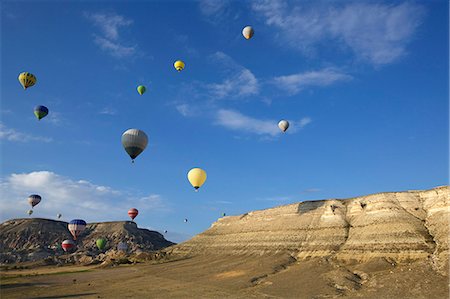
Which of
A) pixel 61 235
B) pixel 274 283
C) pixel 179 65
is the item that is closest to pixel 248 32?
pixel 179 65

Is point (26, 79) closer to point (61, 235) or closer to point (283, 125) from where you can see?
point (283, 125)

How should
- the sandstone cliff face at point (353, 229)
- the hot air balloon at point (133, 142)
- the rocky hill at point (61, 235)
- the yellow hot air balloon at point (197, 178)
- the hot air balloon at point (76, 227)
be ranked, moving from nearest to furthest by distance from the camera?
1. the sandstone cliff face at point (353, 229)
2. the hot air balloon at point (133, 142)
3. the yellow hot air balloon at point (197, 178)
4. the hot air balloon at point (76, 227)
5. the rocky hill at point (61, 235)

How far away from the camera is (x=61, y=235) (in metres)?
152

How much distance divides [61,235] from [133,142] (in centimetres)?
11732

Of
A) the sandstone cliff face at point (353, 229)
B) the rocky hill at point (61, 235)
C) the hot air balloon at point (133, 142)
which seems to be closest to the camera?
the sandstone cliff face at point (353, 229)

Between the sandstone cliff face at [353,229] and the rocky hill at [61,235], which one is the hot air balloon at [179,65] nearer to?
the sandstone cliff face at [353,229]

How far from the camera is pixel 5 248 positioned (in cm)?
14112

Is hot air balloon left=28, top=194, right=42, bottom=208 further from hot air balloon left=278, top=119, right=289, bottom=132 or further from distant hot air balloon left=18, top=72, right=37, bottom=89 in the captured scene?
hot air balloon left=278, top=119, right=289, bottom=132

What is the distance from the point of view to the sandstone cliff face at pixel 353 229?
1671 inches

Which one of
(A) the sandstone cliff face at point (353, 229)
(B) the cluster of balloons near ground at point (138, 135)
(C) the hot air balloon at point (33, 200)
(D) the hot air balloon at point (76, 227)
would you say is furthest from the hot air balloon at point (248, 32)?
(C) the hot air balloon at point (33, 200)

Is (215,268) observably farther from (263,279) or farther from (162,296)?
(162,296)

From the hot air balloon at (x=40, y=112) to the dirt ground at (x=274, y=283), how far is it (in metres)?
28.4

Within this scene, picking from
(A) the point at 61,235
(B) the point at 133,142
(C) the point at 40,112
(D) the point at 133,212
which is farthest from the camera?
(A) the point at 61,235

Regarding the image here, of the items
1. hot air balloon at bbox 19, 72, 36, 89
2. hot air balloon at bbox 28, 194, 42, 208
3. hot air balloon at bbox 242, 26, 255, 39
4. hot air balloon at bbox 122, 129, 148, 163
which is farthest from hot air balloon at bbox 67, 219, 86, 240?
hot air balloon at bbox 242, 26, 255, 39
